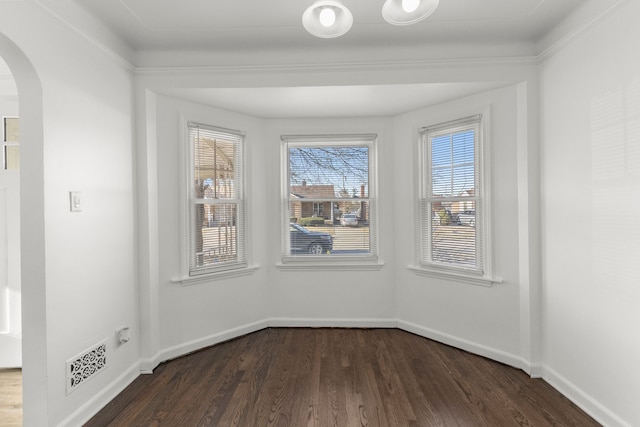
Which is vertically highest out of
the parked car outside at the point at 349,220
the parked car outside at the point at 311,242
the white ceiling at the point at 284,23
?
the white ceiling at the point at 284,23

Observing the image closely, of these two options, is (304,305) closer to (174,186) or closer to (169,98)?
(174,186)

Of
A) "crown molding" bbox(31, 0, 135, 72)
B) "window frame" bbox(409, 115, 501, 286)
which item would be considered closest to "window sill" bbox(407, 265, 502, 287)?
"window frame" bbox(409, 115, 501, 286)

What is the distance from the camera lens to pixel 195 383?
2537 mm

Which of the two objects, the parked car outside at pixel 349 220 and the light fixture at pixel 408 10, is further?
the parked car outside at pixel 349 220

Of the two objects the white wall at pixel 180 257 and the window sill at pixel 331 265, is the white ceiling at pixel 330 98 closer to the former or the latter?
the white wall at pixel 180 257

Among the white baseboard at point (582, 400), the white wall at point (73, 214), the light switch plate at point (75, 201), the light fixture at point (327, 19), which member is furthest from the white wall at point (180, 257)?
the white baseboard at point (582, 400)

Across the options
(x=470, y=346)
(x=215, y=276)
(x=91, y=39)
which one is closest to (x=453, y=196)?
(x=470, y=346)

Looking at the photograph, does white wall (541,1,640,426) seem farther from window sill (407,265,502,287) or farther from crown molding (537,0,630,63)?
window sill (407,265,502,287)

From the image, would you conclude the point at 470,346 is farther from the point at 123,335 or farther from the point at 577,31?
the point at 123,335

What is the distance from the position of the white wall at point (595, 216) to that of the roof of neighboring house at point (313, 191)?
196 cm

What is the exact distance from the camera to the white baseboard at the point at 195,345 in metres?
2.74

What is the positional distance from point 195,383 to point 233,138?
7.36ft

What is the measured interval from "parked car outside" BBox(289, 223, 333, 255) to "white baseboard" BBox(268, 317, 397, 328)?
732 mm

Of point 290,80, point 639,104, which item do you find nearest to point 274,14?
point 290,80
